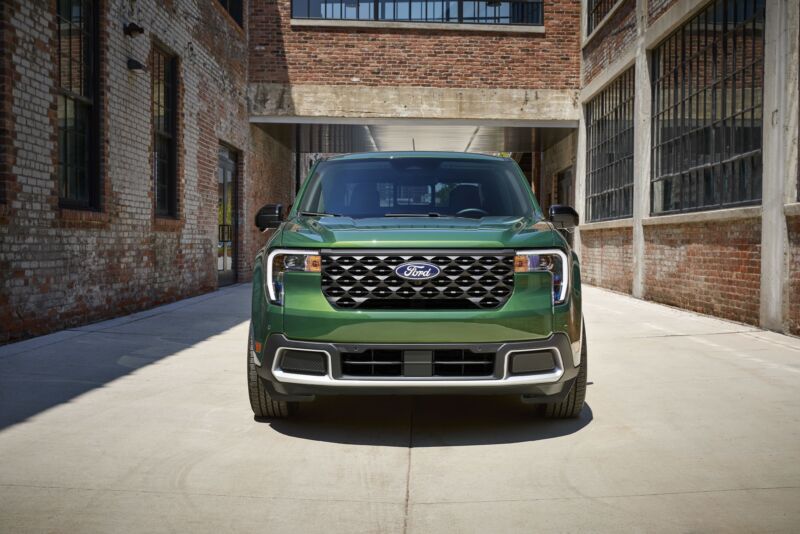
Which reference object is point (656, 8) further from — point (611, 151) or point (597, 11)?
point (597, 11)

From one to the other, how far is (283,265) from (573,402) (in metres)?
1.93

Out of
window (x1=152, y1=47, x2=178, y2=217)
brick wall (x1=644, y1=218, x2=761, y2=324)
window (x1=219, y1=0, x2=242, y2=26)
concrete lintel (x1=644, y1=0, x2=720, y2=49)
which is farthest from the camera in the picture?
window (x1=219, y1=0, x2=242, y2=26)

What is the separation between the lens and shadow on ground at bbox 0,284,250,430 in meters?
5.48

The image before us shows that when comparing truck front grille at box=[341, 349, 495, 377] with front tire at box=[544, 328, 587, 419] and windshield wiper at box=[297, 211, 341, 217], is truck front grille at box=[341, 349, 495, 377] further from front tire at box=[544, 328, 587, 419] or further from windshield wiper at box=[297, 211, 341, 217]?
windshield wiper at box=[297, 211, 341, 217]

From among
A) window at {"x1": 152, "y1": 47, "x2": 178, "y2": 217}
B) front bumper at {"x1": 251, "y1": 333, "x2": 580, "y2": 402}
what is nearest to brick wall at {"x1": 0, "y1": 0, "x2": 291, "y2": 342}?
window at {"x1": 152, "y1": 47, "x2": 178, "y2": 217}

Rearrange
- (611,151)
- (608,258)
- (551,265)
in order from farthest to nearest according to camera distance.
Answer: (611,151) → (608,258) → (551,265)

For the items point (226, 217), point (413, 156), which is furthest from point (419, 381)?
point (226, 217)

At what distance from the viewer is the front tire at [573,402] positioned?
4.75 m

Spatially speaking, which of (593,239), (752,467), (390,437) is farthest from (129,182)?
(593,239)

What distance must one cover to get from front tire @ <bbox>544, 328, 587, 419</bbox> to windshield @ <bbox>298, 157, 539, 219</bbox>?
119 cm

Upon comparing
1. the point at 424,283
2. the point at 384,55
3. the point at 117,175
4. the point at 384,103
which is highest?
the point at 384,55

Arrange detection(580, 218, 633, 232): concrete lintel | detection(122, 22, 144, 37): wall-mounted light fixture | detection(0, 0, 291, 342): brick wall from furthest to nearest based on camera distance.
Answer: detection(580, 218, 633, 232): concrete lintel
detection(122, 22, 144, 37): wall-mounted light fixture
detection(0, 0, 291, 342): brick wall

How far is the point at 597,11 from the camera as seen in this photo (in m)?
17.8

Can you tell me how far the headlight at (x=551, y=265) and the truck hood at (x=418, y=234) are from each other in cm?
→ 5
